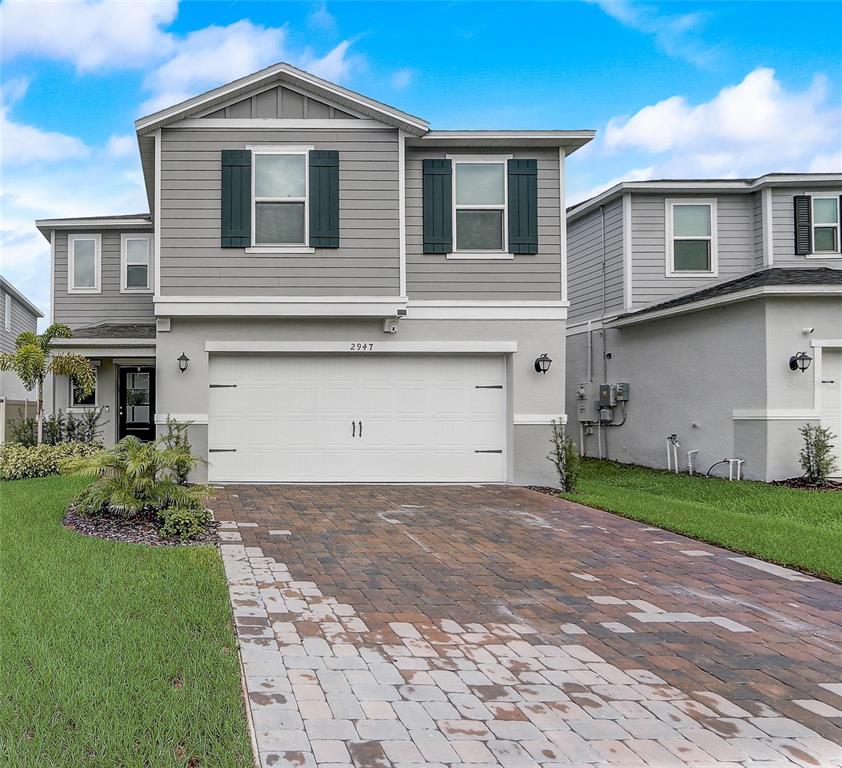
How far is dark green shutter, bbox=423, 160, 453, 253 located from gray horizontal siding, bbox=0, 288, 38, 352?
52.2 feet

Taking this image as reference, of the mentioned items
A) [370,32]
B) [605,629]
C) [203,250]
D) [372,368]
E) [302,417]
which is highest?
[370,32]

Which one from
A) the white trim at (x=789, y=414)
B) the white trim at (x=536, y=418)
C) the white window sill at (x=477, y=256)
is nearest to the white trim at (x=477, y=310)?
the white window sill at (x=477, y=256)

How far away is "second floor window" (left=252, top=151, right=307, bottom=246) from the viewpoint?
35.9 feet

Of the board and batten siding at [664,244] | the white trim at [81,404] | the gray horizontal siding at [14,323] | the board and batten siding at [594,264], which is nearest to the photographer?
the board and batten siding at [664,244]

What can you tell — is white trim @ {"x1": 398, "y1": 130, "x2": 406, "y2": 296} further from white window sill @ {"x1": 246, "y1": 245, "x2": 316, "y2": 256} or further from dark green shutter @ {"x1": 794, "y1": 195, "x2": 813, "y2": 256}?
dark green shutter @ {"x1": 794, "y1": 195, "x2": 813, "y2": 256}

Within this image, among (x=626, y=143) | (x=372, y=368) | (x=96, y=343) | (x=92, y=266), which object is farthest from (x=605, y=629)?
(x=626, y=143)

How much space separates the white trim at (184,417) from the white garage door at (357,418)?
0.74 feet

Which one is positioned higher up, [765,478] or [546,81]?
[546,81]

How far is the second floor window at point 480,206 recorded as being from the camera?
1149 cm

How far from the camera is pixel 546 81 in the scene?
15094 mm

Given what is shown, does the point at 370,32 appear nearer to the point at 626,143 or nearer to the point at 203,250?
the point at 203,250

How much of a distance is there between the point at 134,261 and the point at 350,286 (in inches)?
295

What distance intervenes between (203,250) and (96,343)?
14.8ft

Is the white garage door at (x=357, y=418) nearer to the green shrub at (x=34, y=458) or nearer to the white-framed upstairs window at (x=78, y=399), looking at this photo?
the green shrub at (x=34, y=458)
